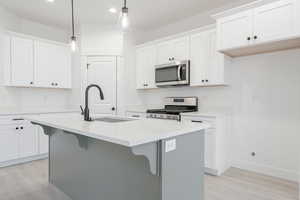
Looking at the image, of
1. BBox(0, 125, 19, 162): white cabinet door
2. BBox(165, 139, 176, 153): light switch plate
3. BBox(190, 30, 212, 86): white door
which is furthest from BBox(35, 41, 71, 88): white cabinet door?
BBox(165, 139, 176, 153): light switch plate

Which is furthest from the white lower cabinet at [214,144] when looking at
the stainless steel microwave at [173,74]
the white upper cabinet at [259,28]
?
the white upper cabinet at [259,28]

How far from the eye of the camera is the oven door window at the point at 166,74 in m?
3.58

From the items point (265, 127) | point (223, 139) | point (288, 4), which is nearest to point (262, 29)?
point (288, 4)

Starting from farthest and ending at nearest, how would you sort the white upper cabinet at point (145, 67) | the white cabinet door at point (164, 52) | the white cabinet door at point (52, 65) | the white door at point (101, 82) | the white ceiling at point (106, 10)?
the white door at point (101, 82) < the white upper cabinet at point (145, 67) < the white cabinet door at point (52, 65) < the white cabinet door at point (164, 52) < the white ceiling at point (106, 10)

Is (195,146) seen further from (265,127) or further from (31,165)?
(31,165)

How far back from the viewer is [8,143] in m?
3.27

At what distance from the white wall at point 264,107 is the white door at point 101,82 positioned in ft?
6.90

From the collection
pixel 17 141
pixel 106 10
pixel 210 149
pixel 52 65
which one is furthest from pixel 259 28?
pixel 17 141

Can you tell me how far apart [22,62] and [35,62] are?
0.24 metres

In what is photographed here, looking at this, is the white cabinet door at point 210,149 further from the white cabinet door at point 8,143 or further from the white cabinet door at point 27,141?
the white cabinet door at point 8,143

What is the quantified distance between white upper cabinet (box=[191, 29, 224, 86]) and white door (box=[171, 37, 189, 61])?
0.13 m

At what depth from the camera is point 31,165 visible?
3.34m

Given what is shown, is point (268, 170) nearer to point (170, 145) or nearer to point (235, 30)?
point (235, 30)

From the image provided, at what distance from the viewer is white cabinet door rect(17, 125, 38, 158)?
342 centimetres
